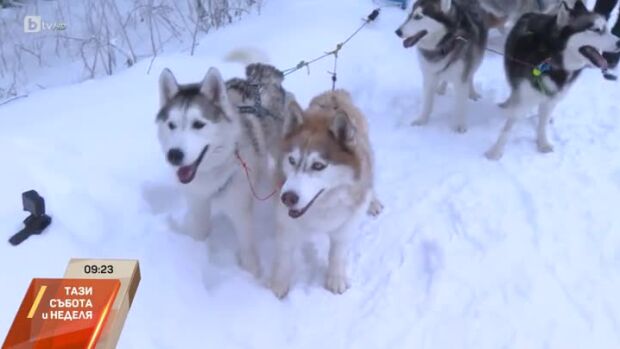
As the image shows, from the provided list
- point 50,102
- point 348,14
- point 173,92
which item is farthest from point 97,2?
point 173,92

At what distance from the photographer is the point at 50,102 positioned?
3.65 meters

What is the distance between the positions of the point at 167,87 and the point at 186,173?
0.42 meters

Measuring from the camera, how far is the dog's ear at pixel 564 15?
9.86ft

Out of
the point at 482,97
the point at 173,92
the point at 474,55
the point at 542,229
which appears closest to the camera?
the point at 173,92

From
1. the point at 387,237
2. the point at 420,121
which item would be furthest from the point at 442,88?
the point at 387,237

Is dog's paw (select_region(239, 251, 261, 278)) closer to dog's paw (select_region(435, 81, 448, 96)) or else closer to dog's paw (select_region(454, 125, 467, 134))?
dog's paw (select_region(454, 125, 467, 134))

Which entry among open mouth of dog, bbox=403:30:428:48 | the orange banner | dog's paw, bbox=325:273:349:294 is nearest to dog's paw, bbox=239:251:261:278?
dog's paw, bbox=325:273:349:294

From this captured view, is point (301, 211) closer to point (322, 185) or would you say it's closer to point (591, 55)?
point (322, 185)

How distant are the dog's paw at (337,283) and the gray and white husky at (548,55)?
5.19 feet

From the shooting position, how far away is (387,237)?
113 inches

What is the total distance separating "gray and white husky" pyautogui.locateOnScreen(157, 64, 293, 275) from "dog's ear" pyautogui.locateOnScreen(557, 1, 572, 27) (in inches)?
69.4

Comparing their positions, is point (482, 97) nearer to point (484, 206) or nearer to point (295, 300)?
point (484, 206)

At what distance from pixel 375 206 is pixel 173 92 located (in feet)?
4.46

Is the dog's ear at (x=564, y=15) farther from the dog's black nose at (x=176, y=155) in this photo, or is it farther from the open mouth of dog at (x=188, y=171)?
the dog's black nose at (x=176, y=155)
